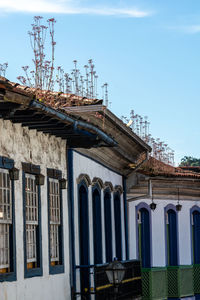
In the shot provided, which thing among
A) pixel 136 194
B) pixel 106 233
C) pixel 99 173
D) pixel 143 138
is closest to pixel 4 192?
pixel 99 173

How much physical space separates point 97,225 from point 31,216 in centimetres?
598

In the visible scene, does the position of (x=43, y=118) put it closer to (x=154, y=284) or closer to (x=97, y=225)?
(x=97, y=225)

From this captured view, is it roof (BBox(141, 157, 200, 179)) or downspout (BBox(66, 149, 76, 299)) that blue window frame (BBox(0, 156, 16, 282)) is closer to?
downspout (BBox(66, 149, 76, 299))

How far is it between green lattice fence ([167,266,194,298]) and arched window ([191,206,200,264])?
4.57ft

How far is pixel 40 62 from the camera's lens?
16359 millimetres

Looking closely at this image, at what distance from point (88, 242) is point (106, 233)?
10.8 feet

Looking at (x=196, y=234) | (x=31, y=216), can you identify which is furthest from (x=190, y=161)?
(x=31, y=216)

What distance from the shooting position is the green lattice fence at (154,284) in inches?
1104

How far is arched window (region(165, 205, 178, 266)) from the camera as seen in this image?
30625mm

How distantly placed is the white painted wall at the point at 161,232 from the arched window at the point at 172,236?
0.23 m

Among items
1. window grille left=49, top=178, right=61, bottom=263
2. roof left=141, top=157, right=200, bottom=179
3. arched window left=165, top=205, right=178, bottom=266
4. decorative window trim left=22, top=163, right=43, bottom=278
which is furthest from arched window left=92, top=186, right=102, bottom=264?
arched window left=165, top=205, right=178, bottom=266

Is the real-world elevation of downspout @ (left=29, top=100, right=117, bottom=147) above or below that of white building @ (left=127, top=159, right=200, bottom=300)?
above

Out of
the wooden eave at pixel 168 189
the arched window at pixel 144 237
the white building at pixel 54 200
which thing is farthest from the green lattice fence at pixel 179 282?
the white building at pixel 54 200

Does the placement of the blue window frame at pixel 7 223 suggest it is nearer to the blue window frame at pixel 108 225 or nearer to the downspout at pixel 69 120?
the downspout at pixel 69 120
